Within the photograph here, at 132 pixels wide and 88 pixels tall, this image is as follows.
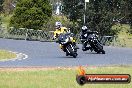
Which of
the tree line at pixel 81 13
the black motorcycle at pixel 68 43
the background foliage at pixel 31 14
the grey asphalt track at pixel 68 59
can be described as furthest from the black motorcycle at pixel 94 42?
the background foliage at pixel 31 14

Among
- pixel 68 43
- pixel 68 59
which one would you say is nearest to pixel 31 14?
pixel 68 43

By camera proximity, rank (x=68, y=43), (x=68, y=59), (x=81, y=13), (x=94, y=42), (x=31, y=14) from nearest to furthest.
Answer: (x=68, y=59) < (x=68, y=43) < (x=94, y=42) < (x=81, y=13) < (x=31, y=14)

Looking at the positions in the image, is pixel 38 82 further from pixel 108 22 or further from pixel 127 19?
pixel 127 19

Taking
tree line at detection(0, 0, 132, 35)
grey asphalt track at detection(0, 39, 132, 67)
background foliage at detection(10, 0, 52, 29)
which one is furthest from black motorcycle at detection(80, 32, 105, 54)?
background foliage at detection(10, 0, 52, 29)

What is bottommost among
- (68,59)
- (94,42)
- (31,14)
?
(31,14)

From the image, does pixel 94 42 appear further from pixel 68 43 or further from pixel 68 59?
pixel 68 59

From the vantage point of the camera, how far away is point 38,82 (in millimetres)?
11891

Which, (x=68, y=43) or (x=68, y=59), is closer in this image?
(x=68, y=59)

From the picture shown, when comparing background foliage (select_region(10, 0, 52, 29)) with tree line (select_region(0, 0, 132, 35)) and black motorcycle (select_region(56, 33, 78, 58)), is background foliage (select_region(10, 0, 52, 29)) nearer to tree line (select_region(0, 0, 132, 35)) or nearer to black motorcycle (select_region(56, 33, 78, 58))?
tree line (select_region(0, 0, 132, 35))

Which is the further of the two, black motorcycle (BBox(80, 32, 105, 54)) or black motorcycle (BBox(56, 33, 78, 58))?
black motorcycle (BBox(80, 32, 105, 54))

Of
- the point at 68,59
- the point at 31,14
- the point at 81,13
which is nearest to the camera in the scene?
the point at 68,59

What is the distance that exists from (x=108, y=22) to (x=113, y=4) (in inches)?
126

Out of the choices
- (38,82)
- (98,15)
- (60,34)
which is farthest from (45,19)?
(38,82)

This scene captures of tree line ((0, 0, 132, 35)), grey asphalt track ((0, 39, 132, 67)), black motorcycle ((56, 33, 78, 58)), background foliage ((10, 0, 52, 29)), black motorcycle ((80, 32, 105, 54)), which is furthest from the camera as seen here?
background foliage ((10, 0, 52, 29))
